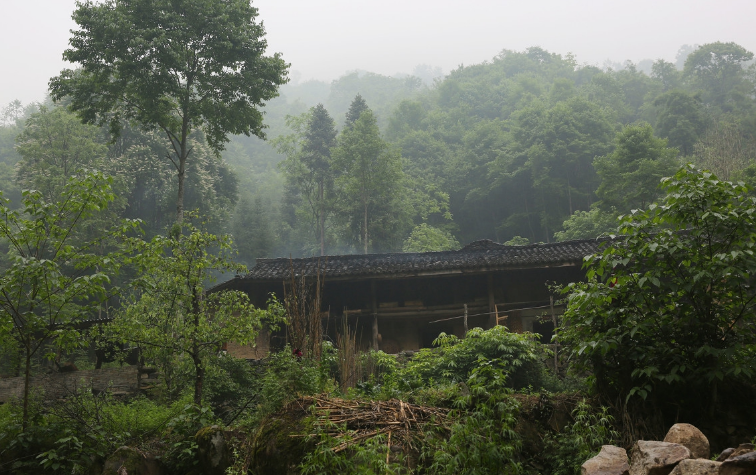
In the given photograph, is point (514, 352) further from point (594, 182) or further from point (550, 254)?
point (594, 182)

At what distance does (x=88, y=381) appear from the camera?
38.2 ft

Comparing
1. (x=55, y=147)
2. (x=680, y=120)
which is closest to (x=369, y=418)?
(x=55, y=147)

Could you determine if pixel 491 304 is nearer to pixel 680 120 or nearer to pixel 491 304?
pixel 491 304

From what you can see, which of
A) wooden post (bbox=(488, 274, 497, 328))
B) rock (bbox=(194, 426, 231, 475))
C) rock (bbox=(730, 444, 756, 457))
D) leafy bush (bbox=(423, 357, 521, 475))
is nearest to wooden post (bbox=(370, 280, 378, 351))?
wooden post (bbox=(488, 274, 497, 328))

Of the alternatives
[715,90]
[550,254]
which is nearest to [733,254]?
[550,254]

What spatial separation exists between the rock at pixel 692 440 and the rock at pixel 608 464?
1.53 ft

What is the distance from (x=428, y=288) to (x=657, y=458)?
1116 cm

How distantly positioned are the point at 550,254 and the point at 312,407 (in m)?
9.96

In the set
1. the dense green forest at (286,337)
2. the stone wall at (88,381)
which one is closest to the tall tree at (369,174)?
the dense green forest at (286,337)

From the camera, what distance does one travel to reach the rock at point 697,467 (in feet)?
12.3

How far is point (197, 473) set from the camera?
19.7ft

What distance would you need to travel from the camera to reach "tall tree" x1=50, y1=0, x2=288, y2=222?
13875 mm

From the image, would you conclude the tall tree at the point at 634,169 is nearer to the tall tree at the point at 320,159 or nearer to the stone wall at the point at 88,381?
the tall tree at the point at 320,159

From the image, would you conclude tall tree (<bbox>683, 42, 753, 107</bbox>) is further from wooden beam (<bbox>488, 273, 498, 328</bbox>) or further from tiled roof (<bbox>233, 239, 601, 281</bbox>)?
wooden beam (<bbox>488, 273, 498, 328</bbox>)
